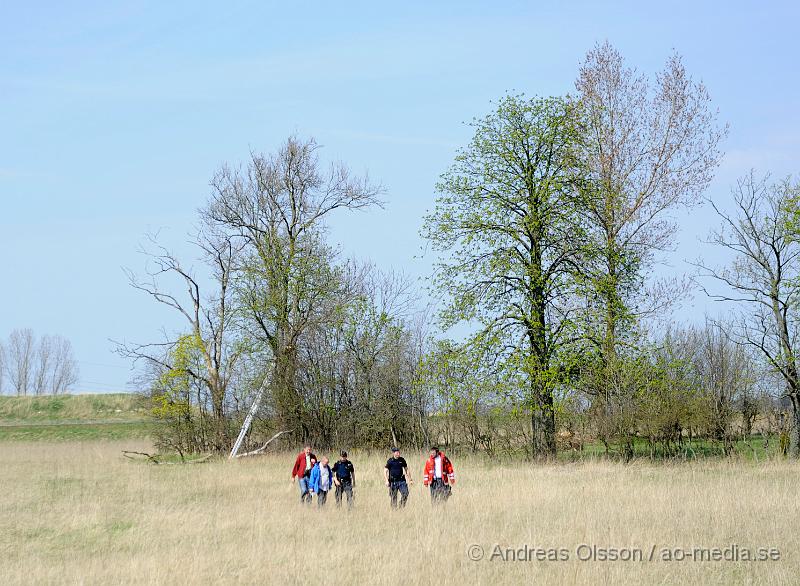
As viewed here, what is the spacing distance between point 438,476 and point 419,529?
2.65 meters

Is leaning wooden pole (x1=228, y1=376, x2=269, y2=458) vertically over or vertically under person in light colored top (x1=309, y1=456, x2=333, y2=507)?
over

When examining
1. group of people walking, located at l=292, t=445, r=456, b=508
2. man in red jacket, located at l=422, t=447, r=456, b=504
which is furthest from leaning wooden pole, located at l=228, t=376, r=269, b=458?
man in red jacket, located at l=422, t=447, r=456, b=504

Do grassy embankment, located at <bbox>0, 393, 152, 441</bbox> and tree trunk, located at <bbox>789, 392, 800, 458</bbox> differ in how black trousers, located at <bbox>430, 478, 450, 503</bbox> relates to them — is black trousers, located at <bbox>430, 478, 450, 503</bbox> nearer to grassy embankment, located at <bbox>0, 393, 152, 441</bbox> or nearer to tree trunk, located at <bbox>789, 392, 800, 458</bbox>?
tree trunk, located at <bbox>789, 392, 800, 458</bbox>

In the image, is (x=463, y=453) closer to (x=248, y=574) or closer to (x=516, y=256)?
(x=516, y=256)

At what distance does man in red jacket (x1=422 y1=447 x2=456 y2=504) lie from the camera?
61.6 feet

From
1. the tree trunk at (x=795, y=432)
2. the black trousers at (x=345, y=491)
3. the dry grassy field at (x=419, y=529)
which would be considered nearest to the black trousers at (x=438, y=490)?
the dry grassy field at (x=419, y=529)

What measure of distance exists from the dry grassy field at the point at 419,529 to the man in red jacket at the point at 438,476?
0.37 metres

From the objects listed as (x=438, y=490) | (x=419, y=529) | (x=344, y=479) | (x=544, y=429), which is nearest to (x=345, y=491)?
(x=344, y=479)

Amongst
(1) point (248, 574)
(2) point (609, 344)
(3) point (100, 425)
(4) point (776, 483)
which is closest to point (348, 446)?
(2) point (609, 344)

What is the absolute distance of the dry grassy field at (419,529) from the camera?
1271cm

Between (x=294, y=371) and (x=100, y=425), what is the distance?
3251 centimetres

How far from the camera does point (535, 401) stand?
94.3 ft

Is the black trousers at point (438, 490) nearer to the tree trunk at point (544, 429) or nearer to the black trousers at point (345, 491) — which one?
the black trousers at point (345, 491)

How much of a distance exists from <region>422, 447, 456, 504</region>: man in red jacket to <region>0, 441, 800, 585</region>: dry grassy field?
373mm
